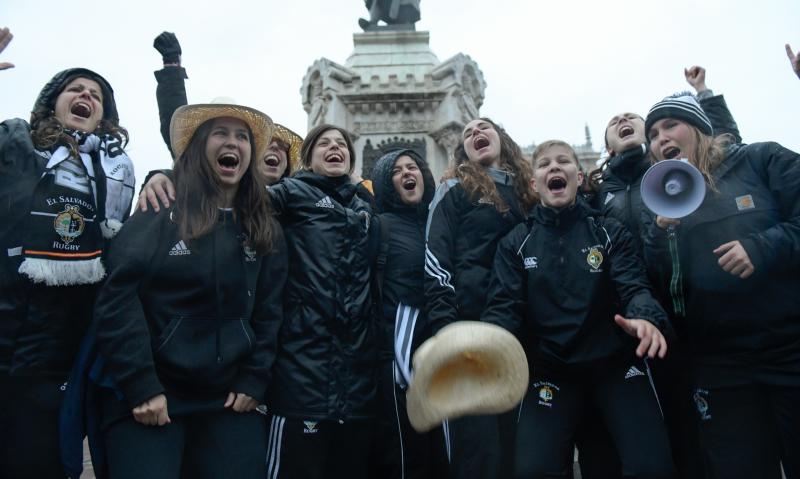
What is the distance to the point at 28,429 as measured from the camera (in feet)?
9.18

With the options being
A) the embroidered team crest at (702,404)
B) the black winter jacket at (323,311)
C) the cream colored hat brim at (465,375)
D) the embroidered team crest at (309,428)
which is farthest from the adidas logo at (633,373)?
the embroidered team crest at (309,428)

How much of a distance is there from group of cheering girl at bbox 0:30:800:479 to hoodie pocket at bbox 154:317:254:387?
0.01 m

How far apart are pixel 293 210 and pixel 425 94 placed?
295 inches

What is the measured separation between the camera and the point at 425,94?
1060 cm

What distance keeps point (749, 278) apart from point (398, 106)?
836 centimetres

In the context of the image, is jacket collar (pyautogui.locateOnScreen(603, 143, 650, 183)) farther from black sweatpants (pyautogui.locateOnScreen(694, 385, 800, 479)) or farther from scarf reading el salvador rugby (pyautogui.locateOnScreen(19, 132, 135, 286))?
scarf reading el salvador rugby (pyautogui.locateOnScreen(19, 132, 135, 286))

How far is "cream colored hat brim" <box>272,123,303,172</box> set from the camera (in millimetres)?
4805

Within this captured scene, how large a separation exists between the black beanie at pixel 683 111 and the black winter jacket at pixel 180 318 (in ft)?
9.08

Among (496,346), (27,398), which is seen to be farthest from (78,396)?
(496,346)

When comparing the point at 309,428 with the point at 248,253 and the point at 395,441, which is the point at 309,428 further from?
the point at 248,253

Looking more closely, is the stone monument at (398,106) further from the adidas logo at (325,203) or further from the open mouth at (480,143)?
the adidas logo at (325,203)

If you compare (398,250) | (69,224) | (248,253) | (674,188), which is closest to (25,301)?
(69,224)

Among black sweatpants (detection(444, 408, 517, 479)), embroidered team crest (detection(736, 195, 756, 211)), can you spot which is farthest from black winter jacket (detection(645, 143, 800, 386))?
black sweatpants (detection(444, 408, 517, 479))

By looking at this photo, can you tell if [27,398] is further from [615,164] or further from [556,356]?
[615,164]
